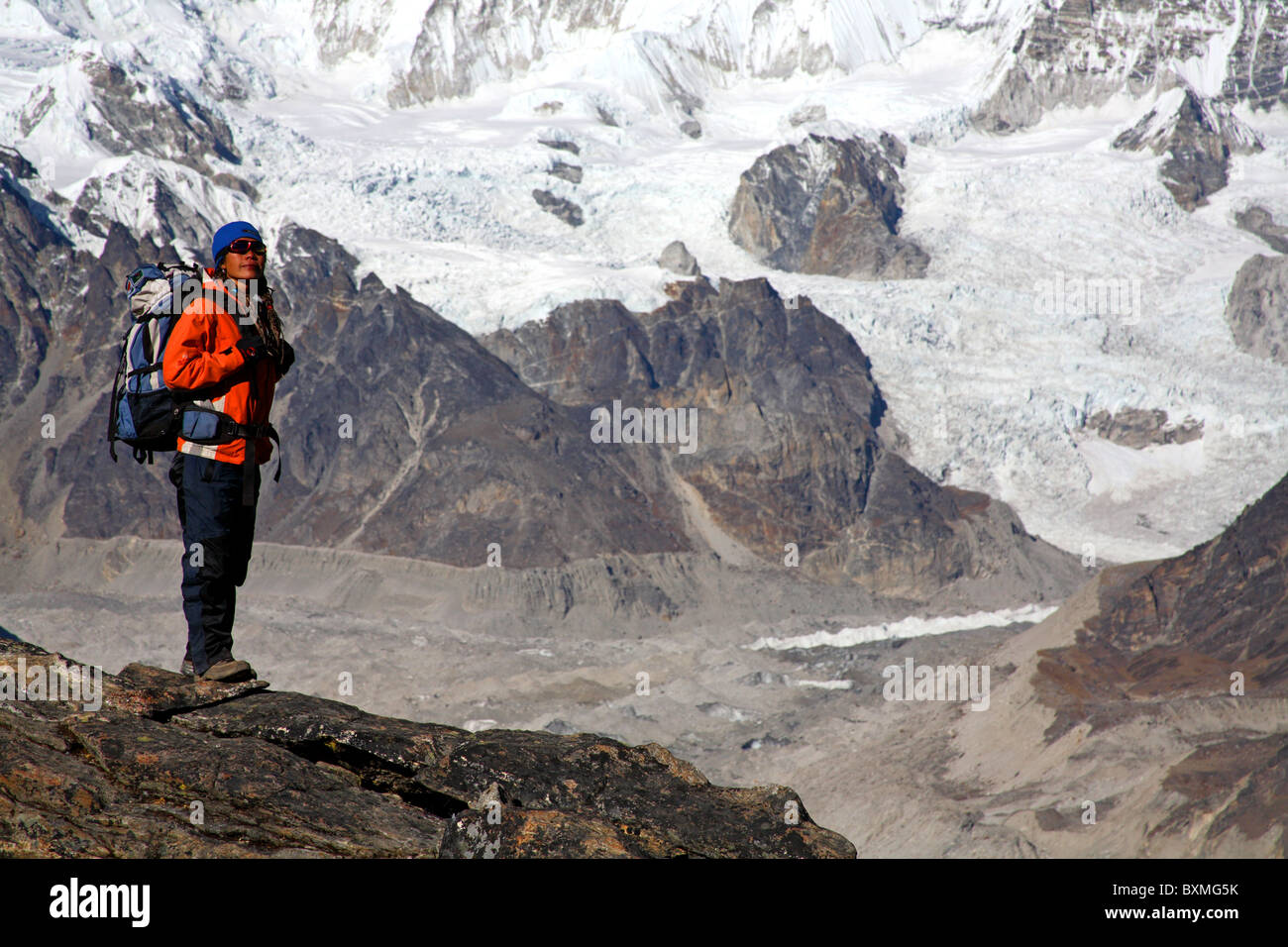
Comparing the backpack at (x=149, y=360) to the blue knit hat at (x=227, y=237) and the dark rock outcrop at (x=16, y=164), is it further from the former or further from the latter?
the dark rock outcrop at (x=16, y=164)

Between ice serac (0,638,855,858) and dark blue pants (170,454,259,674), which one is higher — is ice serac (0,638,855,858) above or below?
below

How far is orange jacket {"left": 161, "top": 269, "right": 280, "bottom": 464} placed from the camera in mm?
10281

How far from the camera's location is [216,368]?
10.4m

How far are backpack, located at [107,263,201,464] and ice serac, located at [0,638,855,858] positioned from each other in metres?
1.67

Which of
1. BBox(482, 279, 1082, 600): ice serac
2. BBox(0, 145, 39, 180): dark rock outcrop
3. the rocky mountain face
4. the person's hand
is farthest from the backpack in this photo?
BBox(0, 145, 39, 180): dark rock outcrop

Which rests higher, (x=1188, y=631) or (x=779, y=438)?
(x=779, y=438)

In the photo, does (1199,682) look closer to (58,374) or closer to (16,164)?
(58,374)

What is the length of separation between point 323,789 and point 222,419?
3156 mm

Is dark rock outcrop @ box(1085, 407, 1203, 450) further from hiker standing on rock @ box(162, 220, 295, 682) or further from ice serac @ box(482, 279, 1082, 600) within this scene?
hiker standing on rock @ box(162, 220, 295, 682)

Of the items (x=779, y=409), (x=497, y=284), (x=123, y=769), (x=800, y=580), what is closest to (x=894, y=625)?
(x=800, y=580)

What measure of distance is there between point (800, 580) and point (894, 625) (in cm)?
1226

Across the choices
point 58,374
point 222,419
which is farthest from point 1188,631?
point 58,374

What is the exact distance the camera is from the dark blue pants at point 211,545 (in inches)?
427

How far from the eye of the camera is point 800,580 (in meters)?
144
